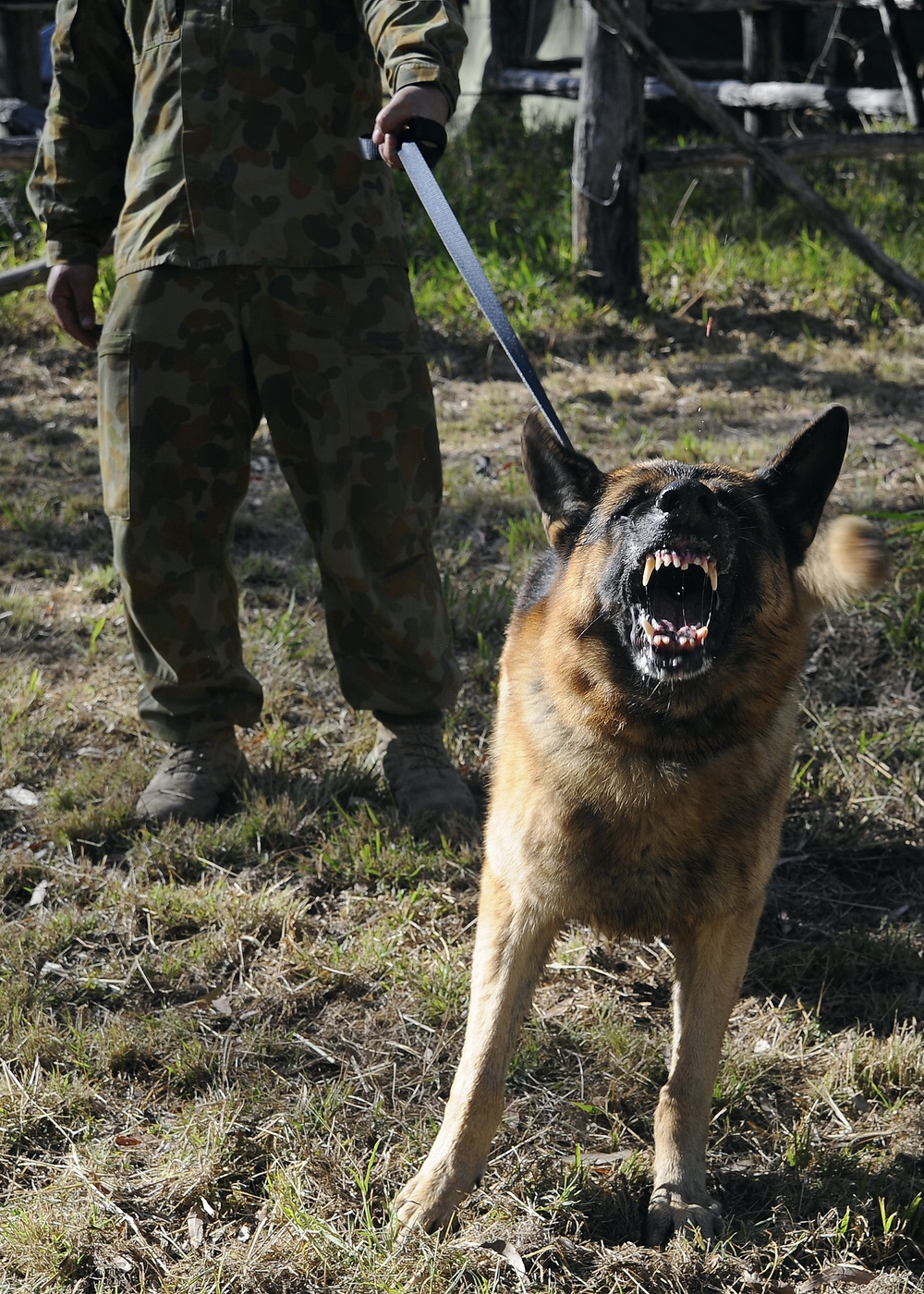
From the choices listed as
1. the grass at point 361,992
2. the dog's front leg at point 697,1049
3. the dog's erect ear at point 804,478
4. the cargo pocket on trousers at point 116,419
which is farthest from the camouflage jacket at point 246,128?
the dog's front leg at point 697,1049

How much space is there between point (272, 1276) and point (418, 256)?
6.11 metres

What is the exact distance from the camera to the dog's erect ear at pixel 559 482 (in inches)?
92.0

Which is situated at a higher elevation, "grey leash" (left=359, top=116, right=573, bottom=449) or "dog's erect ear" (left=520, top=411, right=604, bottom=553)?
"grey leash" (left=359, top=116, right=573, bottom=449)

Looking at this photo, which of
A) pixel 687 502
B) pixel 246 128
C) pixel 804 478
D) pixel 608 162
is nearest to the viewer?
pixel 687 502

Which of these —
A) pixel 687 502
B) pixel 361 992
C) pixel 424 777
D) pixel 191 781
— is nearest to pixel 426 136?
pixel 687 502

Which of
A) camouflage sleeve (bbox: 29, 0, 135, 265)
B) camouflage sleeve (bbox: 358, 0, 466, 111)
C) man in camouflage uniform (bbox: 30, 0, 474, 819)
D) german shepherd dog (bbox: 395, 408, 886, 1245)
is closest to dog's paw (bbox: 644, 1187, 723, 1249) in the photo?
german shepherd dog (bbox: 395, 408, 886, 1245)

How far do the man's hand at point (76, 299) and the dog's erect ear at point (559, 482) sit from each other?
4.77ft

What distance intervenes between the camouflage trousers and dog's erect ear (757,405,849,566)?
110 cm

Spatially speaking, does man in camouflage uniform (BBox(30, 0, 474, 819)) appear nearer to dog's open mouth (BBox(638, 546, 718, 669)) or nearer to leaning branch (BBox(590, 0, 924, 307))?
dog's open mouth (BBox(638, 546, 718, 669))

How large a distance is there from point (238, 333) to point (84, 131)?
73 centimetres

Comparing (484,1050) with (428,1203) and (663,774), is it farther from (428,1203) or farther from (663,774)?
(663,774)

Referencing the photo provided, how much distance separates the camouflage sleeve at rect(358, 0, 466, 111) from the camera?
247cm

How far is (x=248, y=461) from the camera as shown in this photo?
10.4 ft

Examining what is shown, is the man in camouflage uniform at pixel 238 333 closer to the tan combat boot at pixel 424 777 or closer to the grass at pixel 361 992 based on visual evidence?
the tan combat boot at pixel 424 777
